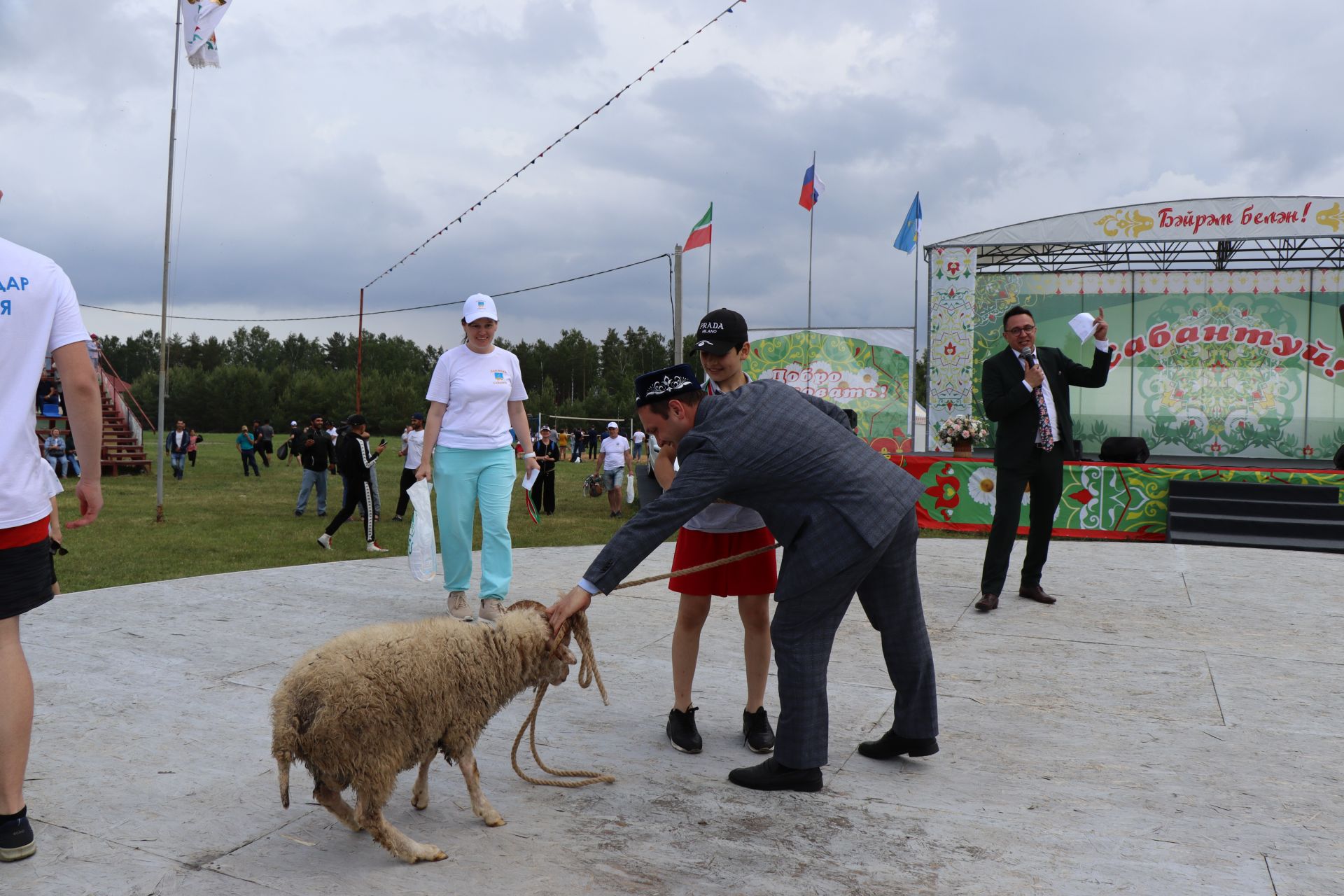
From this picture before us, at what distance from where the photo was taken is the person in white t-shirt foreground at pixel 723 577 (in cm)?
362

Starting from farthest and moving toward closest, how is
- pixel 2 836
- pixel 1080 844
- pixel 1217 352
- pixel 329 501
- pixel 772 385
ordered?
pixel 1217 352, pixel 329 501, pixel 772 385, pixel 1080 844, pixel 2 836

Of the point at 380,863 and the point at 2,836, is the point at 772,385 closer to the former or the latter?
the point at 380,863

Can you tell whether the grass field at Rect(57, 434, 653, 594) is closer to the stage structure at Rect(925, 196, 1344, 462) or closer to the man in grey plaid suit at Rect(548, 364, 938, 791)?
the man in grey plaid suit at Rect(548, 364, 938, 791)

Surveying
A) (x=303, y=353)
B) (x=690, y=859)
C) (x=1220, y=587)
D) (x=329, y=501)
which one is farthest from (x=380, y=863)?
(x=303, y=353)

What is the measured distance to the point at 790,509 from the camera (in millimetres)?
3115

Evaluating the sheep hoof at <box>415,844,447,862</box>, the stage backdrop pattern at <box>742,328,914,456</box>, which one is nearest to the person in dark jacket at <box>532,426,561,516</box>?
the stage backdrop pattern at <box>742,328,914,456</box>

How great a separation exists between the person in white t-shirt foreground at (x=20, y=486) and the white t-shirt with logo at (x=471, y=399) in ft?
9.66

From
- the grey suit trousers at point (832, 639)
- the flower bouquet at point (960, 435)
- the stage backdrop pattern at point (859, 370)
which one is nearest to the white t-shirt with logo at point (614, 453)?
the stage backdrop pattern at point (859, 370)

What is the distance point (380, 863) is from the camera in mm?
2670

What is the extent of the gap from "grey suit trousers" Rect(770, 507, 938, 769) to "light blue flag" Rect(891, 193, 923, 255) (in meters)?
21.1

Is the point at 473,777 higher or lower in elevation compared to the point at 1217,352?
lower

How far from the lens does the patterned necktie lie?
20.9 feet

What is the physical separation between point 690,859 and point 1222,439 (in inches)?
883

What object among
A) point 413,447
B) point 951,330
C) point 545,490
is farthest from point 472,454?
point 951,330
